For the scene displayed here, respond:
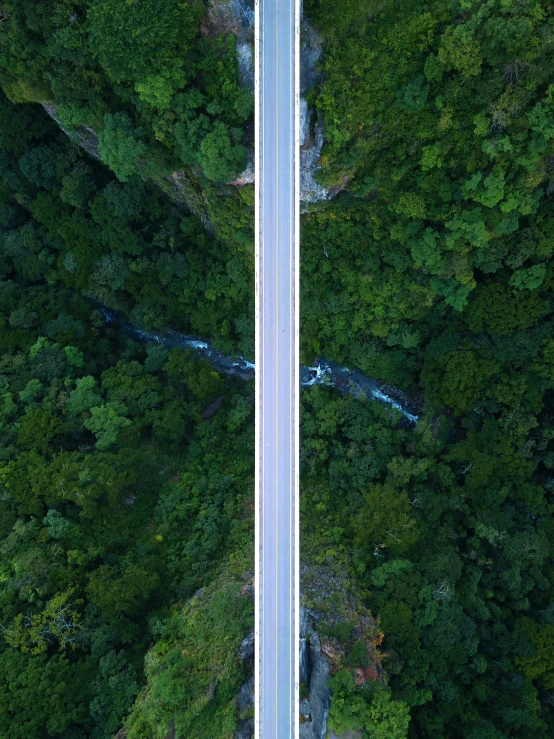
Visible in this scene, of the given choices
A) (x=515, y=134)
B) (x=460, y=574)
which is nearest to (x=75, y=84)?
(x=515, y=134)

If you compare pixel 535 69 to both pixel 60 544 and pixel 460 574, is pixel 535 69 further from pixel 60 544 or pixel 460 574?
pixel 60 544

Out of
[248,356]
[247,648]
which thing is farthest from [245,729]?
[248,356]

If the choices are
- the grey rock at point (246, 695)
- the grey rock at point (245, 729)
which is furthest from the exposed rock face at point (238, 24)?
the grey rock at point (245, 729)

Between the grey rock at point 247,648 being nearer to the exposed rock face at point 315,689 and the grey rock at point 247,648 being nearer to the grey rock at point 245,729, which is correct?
the grey rock at point 245,729

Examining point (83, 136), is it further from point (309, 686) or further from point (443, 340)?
point (309, 686)

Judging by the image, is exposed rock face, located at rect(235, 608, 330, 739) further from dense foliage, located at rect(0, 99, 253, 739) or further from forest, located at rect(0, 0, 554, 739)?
dense foliage, located at rect(0, 99, 253, 739)

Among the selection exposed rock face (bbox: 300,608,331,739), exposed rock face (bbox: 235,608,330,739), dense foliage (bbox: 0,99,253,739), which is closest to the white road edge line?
exposed rock face (bbox: 300,608,331,739)

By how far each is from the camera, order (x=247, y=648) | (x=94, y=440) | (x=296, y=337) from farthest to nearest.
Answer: (x=94, y=440), (x=296, y=337), (x=247, y=648)
